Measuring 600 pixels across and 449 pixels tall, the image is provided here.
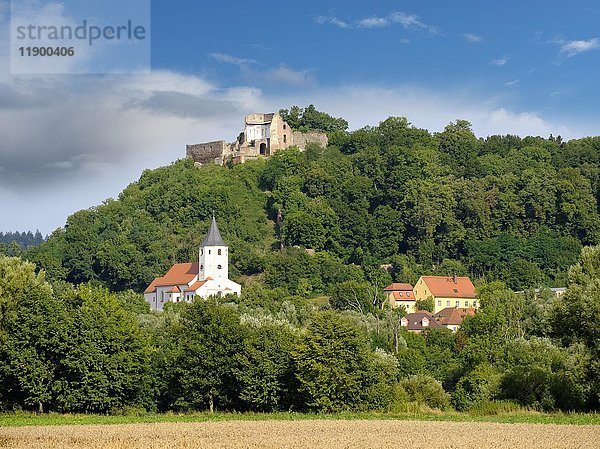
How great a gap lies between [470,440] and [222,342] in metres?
19.3

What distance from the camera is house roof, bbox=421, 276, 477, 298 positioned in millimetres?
121062

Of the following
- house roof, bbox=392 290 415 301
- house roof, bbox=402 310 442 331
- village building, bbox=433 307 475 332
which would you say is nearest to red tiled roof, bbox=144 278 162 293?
house roof, bbox=392 290 415 301

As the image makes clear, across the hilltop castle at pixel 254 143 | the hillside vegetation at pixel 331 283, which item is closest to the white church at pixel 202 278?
the hillside vegetation at pixel 331 283

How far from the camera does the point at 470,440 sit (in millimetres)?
33781

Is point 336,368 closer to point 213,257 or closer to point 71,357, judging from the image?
point 71,357

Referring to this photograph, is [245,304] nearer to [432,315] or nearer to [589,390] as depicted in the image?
[432,315]

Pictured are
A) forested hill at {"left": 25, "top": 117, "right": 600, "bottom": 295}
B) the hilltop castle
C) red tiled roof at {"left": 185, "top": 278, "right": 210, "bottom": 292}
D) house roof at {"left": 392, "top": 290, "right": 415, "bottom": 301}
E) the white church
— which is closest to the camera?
red tiled roof at {"left": 185, "top": 278, "right": 210, "bottom": 292}

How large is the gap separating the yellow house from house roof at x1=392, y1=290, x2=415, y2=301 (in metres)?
1.03

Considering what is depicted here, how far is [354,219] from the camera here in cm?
13712

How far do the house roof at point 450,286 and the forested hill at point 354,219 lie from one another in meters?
4.24

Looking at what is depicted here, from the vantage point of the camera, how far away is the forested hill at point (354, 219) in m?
127

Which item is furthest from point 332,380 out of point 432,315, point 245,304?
point 432,315

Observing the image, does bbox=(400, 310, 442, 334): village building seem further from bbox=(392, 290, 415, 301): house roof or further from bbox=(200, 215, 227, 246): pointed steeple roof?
bbox=(200, 215, 227, 246): pointed steeple roof

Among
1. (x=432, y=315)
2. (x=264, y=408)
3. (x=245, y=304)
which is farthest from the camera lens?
(x=432, y=315)
